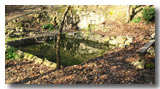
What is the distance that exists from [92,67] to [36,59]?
5.48ft

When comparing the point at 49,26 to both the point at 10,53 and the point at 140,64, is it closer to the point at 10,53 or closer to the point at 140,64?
the point at 10,53

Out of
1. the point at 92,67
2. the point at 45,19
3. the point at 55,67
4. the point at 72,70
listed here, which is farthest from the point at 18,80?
the point at 45,19

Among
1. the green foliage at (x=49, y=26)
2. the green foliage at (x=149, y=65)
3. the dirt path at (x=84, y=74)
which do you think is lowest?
the dirt path at (x=84, y=74)

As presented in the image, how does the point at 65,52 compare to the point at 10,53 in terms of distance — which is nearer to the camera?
the point at 10,53

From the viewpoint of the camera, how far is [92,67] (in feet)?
14.3

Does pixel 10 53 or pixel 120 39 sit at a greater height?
pixel 120 39

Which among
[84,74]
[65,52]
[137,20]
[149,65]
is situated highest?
[137,20]

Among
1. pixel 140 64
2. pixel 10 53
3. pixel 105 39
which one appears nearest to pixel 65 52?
pixel 10 53

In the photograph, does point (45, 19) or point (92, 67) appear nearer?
point (92, 67)

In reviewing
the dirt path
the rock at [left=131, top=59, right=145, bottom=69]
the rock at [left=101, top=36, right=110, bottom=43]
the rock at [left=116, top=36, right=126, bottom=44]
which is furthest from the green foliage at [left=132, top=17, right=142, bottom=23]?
Answer: the rock at [left=131, top=59, right=145, bottom=69]

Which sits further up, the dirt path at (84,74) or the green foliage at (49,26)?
the green foliage at (49,26)

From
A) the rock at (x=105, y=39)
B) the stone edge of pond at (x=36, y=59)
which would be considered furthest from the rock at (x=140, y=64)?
the rock at (x=105, y=39)

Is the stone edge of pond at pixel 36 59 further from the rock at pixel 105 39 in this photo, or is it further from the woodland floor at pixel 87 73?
the rock at pixel 105 39
